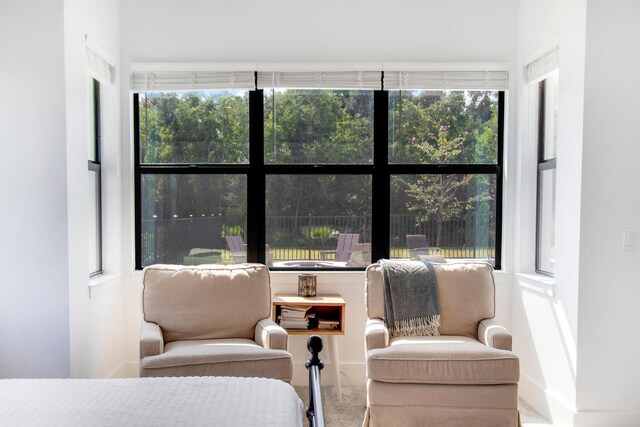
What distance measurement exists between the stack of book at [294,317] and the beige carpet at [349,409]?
1.65 ft

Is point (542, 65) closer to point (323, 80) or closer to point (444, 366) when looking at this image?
point (323, 80)

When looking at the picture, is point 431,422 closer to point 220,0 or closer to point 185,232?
point 185,232

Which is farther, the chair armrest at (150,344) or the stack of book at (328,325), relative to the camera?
the stack of book at (328,325)

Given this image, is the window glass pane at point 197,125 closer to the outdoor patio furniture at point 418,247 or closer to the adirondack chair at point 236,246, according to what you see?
the adirondack chair at point 236,246

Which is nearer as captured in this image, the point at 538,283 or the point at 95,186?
the point at 538,283

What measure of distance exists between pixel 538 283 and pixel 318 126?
1875mm

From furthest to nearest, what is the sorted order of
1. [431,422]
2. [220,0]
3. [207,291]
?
[220,0] → [207,291] → [431,422]

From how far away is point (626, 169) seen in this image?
111 inches

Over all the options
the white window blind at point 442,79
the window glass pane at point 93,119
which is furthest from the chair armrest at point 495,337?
the window glass pane at point 93,119

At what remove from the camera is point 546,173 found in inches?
138

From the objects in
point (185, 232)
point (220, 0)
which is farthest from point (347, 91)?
point (185, 232)

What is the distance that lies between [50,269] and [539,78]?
3259 millimetres

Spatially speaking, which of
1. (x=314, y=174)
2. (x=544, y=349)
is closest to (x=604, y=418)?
(x=544, y=349)

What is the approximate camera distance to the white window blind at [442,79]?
12.0 feet
